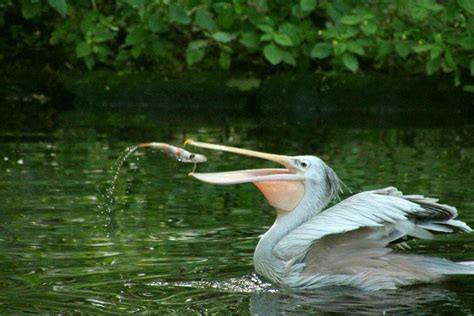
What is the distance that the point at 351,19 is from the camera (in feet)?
41.1

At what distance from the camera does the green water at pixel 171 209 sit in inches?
239

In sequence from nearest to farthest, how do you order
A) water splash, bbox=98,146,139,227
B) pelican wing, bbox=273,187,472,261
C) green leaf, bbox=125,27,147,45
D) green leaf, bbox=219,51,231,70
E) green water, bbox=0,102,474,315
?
1. green water, bbox=0,102,474,315
2. pelican wing, bbox=273,187,472,261
3. water splash, bbox=98,146,139,227
4. green leaf, bbox=125,27,147,45
5. green leaf, bbox=219,51,231,70

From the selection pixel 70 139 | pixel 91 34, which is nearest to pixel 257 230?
pixel 70 139

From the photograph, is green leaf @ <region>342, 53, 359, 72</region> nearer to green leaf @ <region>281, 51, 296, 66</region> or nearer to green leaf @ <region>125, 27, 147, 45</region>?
green leaf @ <region>281, 51, 296, 66</region>

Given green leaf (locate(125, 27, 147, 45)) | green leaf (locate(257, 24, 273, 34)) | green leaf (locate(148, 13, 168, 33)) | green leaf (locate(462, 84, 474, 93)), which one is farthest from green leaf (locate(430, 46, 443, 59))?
green leaf (locate(125, 27, 147, 45))

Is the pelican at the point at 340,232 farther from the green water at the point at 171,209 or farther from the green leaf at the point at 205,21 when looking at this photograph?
the green leaf at the point at 205,21

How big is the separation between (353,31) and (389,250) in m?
6.37

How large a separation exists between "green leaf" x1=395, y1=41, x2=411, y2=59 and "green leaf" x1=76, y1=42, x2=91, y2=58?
3217mm

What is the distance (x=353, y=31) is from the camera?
12648mm

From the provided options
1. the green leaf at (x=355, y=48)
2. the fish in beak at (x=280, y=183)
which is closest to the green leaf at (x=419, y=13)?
the green leaf at (x=355, y=48)

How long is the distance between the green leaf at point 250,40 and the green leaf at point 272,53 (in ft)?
0.93

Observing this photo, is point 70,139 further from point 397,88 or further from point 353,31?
point 397,88

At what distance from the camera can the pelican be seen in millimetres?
6289

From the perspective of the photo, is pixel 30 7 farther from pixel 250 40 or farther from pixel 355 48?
pixel 355 48
